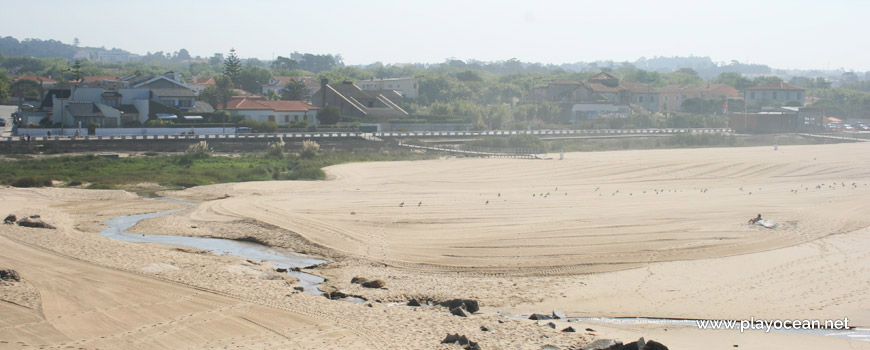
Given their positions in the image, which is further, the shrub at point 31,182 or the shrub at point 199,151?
the shrub at point 199,151

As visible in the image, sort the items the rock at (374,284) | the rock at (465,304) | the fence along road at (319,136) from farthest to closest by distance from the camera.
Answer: the fence along road at (319,136), the rock at (374,284), the rock at (465,304)

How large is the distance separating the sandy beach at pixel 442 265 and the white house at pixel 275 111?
3234 centimetres

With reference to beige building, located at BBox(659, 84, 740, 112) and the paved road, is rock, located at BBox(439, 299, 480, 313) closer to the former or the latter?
the paved road

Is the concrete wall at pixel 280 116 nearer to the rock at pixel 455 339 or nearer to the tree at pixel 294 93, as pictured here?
the tree at pixel 294 93

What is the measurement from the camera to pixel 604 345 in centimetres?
1227

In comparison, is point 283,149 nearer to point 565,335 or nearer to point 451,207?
point 451,207

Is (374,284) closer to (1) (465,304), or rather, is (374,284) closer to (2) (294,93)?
(1) (465,304)

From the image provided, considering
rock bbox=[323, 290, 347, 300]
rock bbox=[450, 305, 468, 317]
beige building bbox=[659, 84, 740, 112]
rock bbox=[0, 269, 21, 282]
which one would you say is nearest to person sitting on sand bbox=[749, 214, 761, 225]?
rock bbox=[450, 305, 468, 317]

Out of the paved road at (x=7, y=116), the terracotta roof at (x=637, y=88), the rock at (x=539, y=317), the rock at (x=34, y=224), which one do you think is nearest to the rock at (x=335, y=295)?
the rock at (x=539, y=317)

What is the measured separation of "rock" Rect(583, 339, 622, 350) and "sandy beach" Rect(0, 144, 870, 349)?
0.49 m

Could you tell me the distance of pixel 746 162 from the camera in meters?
42.6

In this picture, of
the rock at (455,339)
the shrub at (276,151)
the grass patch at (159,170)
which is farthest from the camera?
the shrub at (276,151)

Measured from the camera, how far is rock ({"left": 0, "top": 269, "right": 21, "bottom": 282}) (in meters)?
15.3

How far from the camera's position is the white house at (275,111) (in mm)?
65062
